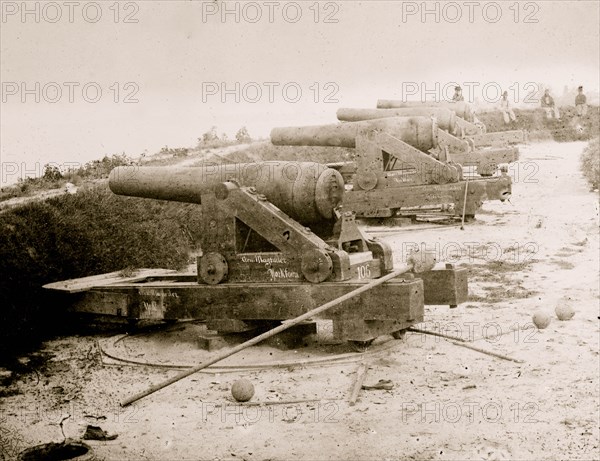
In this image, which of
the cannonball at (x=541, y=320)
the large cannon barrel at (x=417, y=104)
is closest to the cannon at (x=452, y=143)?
the large cannon barrel at (x=417, y=104)

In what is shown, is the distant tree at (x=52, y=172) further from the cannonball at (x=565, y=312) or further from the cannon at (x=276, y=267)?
the cannonball at (x=565, y=312)

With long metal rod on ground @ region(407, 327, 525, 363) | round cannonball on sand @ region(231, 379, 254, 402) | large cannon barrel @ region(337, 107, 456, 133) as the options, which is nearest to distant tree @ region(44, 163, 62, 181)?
large cannon barrel @ region(337, 107, 456, 133)

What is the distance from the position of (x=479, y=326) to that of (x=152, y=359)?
2.93 m

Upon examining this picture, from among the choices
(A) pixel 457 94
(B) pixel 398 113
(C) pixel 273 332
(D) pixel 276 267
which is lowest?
(C) pixel 273 332

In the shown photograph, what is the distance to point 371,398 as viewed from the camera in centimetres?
556

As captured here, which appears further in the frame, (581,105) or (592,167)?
(581,105)

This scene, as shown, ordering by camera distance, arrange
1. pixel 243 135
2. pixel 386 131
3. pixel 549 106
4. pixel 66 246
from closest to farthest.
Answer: pixel 66 246 < pixel 386 131 < pixel 243 135 < pixel 549 106

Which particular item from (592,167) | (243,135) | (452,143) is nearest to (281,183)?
(452,143)

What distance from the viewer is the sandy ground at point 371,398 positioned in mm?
4742

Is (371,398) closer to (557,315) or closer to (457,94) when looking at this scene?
(557,315)

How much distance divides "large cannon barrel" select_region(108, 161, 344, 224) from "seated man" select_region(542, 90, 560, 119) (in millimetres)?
31838

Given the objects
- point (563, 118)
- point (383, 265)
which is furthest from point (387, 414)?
point (563, 118)

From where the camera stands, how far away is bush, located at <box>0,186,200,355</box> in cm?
774

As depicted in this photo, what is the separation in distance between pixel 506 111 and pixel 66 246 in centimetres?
2907
